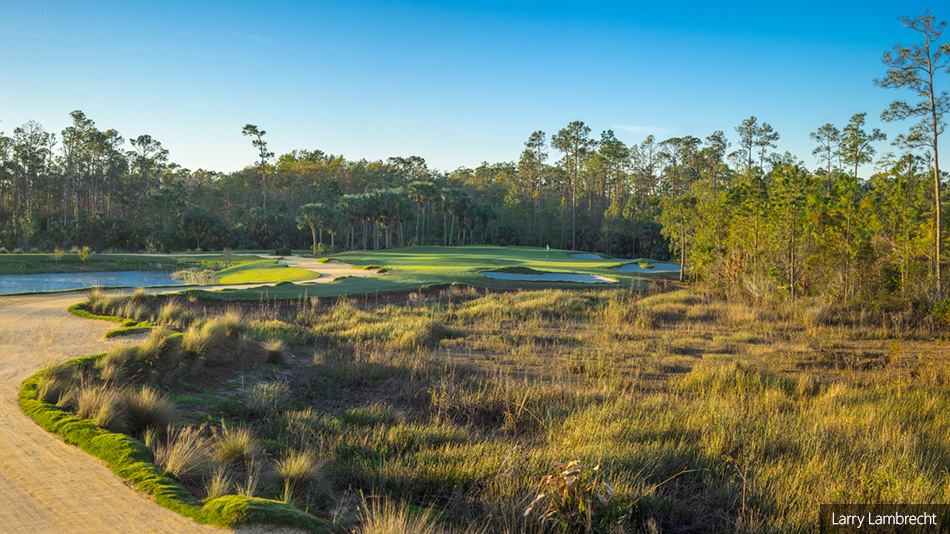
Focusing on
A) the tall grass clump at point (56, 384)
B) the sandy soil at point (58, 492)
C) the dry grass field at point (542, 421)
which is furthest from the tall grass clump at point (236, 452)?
the tall grass clump at point (56, 384)

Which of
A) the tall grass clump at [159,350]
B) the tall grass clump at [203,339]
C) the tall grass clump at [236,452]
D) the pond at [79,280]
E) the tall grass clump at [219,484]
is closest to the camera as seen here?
the tall grass clump at [219,484]

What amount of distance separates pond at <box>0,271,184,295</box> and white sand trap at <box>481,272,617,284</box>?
654 inches

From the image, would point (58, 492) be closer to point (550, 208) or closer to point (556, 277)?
point (556, 277)

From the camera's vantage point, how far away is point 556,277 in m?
32.1

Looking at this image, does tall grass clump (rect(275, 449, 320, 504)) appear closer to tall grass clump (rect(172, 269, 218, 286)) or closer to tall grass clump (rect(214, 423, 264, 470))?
tall grass clump (rect(214, 423, 264, 470))

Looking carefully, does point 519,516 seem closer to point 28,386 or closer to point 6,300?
point 28,386

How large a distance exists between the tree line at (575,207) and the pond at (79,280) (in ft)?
71.7

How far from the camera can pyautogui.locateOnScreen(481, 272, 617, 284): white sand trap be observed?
99.9 feet

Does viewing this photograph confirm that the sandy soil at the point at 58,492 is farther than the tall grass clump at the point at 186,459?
No

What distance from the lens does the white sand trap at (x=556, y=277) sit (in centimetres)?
3045

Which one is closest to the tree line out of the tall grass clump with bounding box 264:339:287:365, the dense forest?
the dense forest

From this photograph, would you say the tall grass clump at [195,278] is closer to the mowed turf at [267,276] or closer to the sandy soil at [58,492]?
the mowed turf at [267,276]

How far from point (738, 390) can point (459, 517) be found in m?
6.97

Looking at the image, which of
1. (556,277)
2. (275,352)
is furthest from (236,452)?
(556,277)
